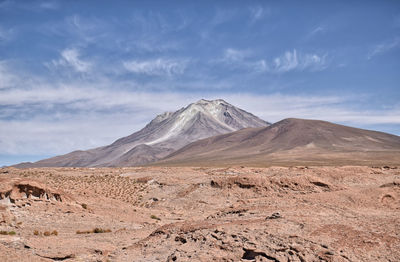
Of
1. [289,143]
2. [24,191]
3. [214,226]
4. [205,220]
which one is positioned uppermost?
[289,143]

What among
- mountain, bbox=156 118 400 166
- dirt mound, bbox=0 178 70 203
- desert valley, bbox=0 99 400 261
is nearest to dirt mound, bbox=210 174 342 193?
desert valley, bbox=0 99 400 261

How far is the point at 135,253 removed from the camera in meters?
8.81

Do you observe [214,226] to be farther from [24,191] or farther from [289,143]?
[289,143]

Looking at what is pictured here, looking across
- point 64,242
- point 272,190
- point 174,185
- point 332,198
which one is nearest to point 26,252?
point 64,242

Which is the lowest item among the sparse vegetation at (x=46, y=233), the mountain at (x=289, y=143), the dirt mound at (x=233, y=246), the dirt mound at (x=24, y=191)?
the sparse vegetation at (x=46, y=233)

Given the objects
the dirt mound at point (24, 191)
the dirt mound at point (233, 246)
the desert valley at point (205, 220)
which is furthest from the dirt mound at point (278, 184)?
the dirt mound at point (233, 246)

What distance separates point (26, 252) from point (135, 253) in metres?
2.71

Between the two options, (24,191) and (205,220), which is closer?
(205,220)

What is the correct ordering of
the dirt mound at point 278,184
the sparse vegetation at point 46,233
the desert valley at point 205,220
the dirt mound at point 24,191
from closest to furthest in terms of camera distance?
1. the desert valley at point 205,220
2. the sparse vegetation at point 46,233
3. the dirt mound at point 24,191
4. the dirt mound at point 278,184

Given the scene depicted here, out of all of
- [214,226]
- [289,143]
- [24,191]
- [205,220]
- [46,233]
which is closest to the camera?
[214,226]

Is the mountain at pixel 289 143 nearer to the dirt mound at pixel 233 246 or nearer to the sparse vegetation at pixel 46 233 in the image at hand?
the sparse vegetation at pixel 46 233

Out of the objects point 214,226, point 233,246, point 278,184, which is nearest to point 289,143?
point 278,184

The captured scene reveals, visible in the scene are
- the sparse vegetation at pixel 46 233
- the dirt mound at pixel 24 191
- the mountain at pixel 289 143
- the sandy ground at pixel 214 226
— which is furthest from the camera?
the mountain at pixel 289 143

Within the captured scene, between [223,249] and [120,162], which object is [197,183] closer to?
[223,249]
